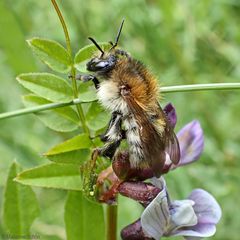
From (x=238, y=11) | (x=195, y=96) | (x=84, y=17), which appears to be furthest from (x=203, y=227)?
(x=238, y=11)

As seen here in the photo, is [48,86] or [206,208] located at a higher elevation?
[48,86]

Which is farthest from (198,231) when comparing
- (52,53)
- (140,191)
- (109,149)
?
(52,53)

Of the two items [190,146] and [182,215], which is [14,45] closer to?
[190,146]

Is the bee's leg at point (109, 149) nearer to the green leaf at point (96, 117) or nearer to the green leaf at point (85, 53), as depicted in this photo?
the green leaf at point (96, 117)

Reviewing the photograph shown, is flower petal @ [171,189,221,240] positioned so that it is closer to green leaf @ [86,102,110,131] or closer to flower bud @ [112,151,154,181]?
flower bud @ [112,151,154,181]

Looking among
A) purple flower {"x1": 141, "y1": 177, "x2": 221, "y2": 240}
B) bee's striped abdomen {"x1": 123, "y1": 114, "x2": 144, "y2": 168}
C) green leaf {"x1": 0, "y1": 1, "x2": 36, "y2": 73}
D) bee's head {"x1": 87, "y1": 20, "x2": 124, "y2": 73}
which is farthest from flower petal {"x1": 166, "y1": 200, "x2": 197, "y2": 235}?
green leaf {"x1": 0, "y1": 1, "x2": 36, "y2": 73}
